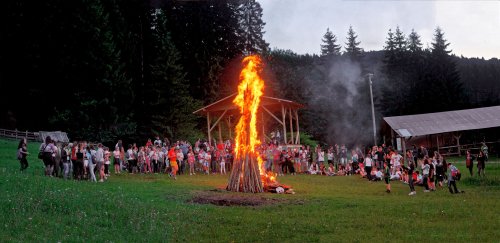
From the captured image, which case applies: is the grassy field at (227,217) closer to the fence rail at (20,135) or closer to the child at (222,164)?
the child at (222,164)

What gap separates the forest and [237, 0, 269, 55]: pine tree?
0.15 m

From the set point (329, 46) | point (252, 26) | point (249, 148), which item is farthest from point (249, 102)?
point (329, 46)

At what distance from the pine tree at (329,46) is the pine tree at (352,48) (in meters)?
2.74

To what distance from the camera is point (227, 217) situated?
47.9 ft

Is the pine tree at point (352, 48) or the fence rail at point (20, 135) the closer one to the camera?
the fence rail at point (20, 135)

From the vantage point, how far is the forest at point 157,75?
1778 inches

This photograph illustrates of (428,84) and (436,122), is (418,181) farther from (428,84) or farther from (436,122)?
(428,84)

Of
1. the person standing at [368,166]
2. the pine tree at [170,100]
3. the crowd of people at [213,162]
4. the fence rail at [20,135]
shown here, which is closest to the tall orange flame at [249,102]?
the crowd of people at [213,162]

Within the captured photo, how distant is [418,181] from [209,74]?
3228 centimetres

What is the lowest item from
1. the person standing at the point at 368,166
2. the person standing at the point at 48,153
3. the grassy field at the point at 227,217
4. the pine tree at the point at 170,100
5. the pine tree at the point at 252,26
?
the grassy field at the point at 227,217

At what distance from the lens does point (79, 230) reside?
11.5 m

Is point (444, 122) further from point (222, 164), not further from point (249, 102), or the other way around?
point (249, 102)

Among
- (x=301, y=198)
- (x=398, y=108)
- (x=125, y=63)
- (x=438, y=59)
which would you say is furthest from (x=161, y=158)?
(x=438, y=59)

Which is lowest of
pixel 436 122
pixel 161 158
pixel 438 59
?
pixel 161 158
